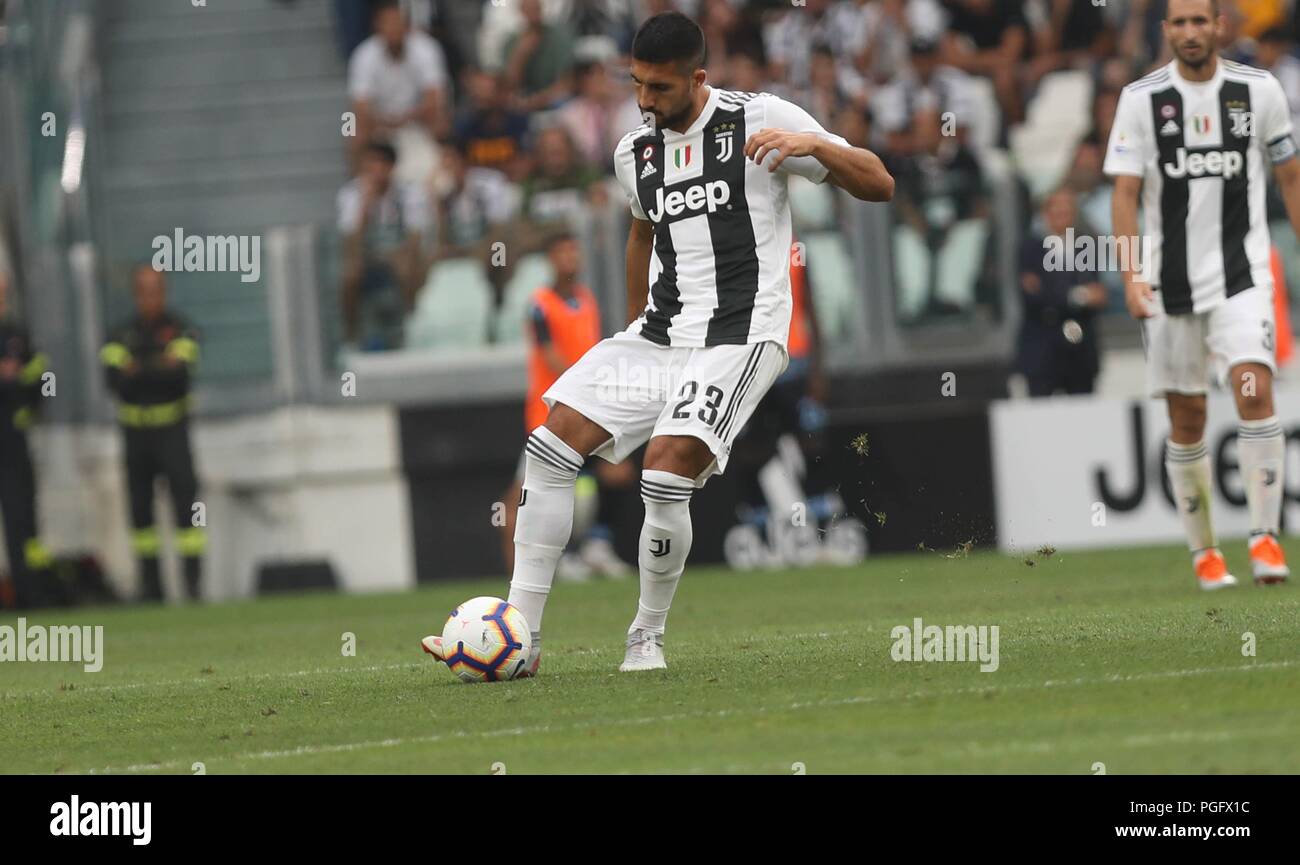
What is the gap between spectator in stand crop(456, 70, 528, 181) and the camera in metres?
18.3

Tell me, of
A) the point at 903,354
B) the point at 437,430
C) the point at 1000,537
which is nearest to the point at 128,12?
the point at 437,430

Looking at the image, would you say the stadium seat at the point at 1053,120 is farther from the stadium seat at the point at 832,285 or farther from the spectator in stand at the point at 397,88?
the spectator in stand at the point at 397,88

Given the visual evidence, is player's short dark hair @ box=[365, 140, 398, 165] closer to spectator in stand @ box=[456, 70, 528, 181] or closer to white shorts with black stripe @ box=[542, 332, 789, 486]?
spectator in stand @ box=[456, 70, 528, 181]

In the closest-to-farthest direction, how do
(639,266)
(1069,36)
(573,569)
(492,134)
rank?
1. (639,266)
2. (573,569)
3. (492,134)
4. (1069,36)

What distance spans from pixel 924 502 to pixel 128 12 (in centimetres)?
994

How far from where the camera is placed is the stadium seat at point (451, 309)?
17.4 metres

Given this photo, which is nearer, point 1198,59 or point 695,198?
point 695,198

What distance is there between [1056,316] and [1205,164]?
217 inches

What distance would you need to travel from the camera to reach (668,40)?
7.57m

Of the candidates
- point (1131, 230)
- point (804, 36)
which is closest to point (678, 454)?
point (1131, 230)

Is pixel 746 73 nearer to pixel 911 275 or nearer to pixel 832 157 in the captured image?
pixel 911 275

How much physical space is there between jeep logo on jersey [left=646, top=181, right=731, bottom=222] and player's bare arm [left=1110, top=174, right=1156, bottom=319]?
297 centimetres

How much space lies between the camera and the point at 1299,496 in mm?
15133
